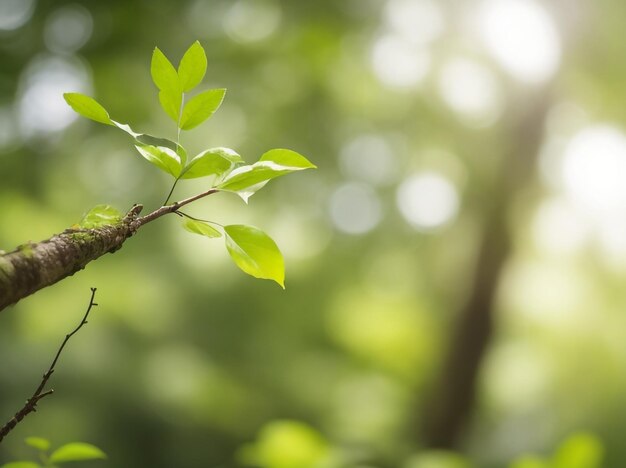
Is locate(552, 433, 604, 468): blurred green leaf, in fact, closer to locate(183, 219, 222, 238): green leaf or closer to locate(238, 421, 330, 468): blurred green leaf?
locate(238, 421, 330, 468): blurred green leaf

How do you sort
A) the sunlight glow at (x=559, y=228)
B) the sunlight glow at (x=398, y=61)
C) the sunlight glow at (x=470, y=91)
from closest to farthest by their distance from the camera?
the sunlight glow at (x=559, y=228), the sunlight glow at (x=470, y=91), the sunlight glow at (x=398, y=61)

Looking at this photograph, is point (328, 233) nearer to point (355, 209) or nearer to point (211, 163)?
point (355, 209)

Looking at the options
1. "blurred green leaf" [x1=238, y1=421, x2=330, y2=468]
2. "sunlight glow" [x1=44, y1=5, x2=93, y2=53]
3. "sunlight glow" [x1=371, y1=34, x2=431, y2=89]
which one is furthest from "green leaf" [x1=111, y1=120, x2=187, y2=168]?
"sunlight glow" [x1=371, y1=34, x2=431, y2=89]

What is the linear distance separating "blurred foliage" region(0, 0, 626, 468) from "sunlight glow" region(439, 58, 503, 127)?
1cm

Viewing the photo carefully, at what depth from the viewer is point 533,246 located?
9.75 feet

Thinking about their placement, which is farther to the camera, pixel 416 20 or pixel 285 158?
pixel 416 20

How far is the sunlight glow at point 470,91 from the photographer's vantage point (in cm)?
305

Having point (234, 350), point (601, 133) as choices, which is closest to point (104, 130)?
point (234, 350)

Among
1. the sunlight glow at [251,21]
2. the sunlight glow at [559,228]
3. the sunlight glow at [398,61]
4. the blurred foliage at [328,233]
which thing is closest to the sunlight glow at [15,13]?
the blurred foliage at [328,233]

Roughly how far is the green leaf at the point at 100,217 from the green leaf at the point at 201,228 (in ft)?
0.16

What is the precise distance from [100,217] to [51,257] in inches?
2.9

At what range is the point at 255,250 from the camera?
40 cm

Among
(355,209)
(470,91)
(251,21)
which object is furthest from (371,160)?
(251,21)

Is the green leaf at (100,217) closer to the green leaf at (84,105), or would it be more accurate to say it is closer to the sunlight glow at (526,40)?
the green leaf at (84,105)
